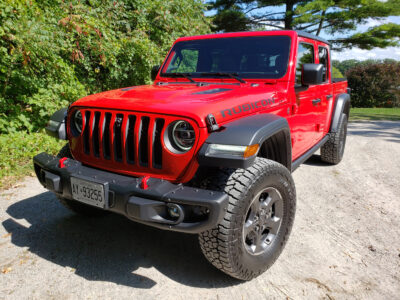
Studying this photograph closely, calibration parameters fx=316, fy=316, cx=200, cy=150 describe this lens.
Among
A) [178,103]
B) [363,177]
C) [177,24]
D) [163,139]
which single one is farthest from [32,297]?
[177,24]

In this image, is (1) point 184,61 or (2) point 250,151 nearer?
(2) point 250,151

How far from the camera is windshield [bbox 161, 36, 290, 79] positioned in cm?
307

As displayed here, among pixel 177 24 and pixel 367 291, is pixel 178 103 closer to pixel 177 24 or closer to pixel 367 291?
pixel 367 291

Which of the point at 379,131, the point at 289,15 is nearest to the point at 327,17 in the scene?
the point at 289,15

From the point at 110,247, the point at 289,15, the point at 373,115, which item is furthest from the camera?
the point at 289,15

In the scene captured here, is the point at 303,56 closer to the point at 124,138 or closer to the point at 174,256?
the point at 124,138

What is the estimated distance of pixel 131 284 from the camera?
2260 mm

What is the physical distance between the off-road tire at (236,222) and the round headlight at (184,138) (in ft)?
0.92

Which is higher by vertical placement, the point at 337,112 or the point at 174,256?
the point at 337,112

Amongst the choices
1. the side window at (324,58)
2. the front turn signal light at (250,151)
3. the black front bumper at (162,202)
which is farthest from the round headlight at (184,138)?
the side window at (324,58)

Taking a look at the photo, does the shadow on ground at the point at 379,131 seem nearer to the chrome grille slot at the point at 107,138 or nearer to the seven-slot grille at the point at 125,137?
the seven-slot grille at the point at 125,137

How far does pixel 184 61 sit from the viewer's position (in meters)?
3.62

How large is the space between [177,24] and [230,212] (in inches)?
261

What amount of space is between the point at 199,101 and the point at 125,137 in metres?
0.57
